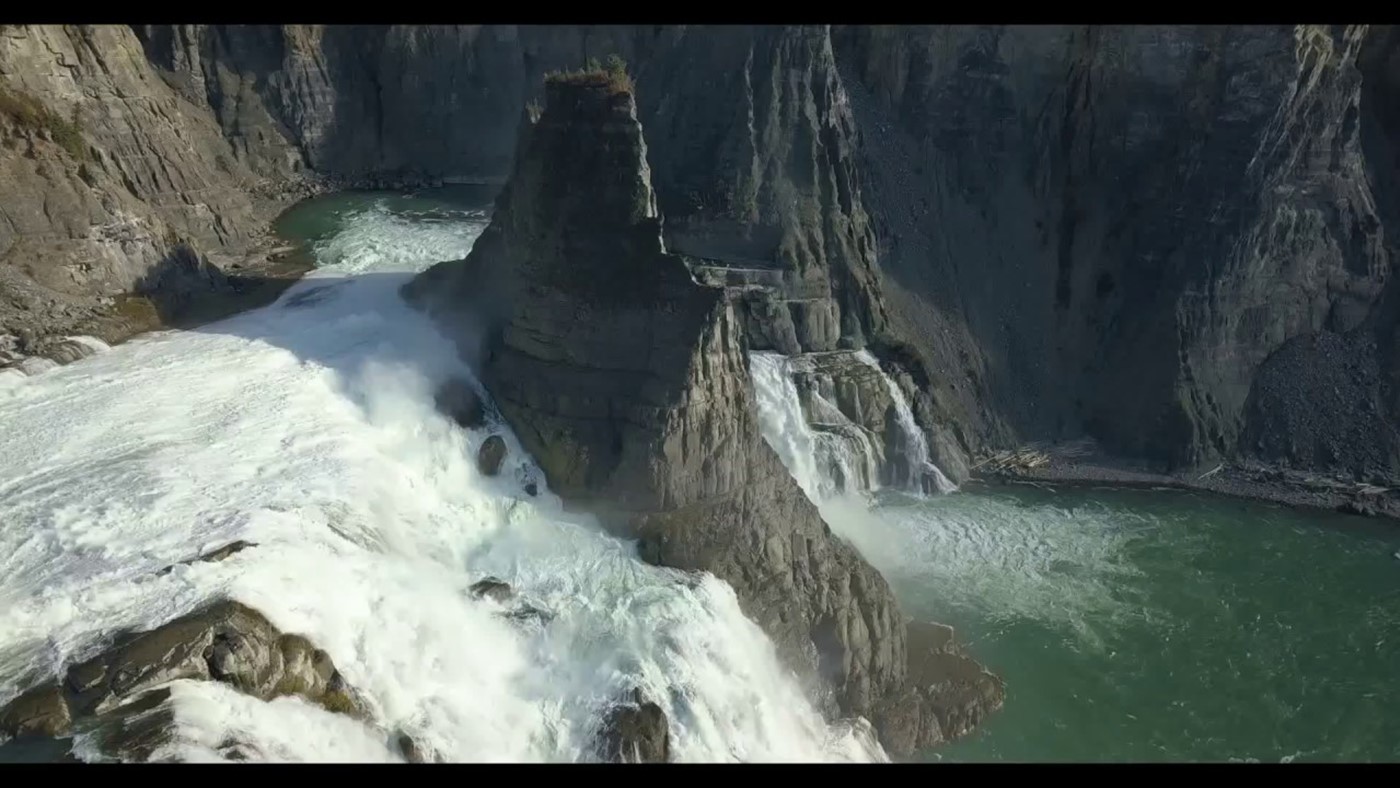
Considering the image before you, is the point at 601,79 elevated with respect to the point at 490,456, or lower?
elevated

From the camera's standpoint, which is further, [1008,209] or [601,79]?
[1008,209]

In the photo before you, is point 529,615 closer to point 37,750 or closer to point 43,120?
point 37,750

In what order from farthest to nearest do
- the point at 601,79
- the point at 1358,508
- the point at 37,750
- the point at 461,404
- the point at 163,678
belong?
the point at 1358,508
the point at 461,404
the point at 601,79
the point at 163,678
the point at 37,750

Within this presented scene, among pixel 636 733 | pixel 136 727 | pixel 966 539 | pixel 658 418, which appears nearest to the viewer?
pixel 136 727

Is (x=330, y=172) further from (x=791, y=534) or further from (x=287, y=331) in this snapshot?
(x=791, y=534)

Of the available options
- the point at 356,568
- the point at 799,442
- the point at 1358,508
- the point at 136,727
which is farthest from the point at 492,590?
the point at 1358,508

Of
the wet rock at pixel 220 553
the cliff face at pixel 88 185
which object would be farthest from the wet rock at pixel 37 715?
the cliff face at pixel 88 185
